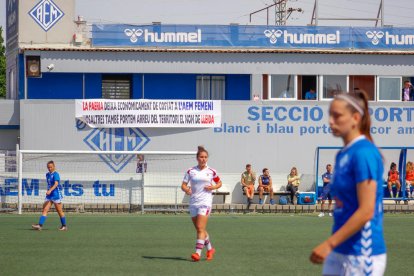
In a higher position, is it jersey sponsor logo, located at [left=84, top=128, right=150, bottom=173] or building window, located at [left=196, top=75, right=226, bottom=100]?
building window, located at [left=196, top=75, right=226, bottom=100]

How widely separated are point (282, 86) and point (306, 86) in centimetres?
103

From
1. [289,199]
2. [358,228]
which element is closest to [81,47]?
[289,199]

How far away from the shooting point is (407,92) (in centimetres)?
3766

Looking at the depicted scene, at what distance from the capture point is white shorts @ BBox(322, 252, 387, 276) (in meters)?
5.61

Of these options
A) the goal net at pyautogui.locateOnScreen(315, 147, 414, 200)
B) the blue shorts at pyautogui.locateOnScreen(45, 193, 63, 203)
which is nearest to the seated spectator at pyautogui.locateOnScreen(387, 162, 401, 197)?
the goal net at pyautogui.locateOnScreen(315, 147, 414, 200)

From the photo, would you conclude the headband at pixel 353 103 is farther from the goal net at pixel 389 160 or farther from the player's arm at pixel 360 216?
the goal net at pixel 389 160

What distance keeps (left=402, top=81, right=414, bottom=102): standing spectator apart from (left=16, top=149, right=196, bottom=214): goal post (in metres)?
10.9

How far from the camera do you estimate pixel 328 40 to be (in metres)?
38.0

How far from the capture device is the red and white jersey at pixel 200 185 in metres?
15.1

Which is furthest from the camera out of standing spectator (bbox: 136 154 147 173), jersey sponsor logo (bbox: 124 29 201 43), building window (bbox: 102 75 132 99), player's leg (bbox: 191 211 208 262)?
building window (bbox: 102 75 132 99)

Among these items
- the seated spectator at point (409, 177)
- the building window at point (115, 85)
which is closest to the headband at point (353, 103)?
the seated spectator at point (409, 177)

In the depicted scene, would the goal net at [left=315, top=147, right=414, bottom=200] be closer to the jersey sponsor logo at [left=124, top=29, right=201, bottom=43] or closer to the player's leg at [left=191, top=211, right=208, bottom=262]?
the jersey sponsor logo at [left=124, top=29, right=201, bottom=43]

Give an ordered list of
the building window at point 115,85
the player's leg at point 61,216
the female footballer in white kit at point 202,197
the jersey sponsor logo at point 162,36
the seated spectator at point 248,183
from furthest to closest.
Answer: the building window at point 115,85 → the jersey sponsor logo at point 162,36 → the seated spectator at point 248,183 → the player's leg at point 61,216 → the female footballer in white kit at point 202,197

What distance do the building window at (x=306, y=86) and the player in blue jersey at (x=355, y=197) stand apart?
3237 centimetres
